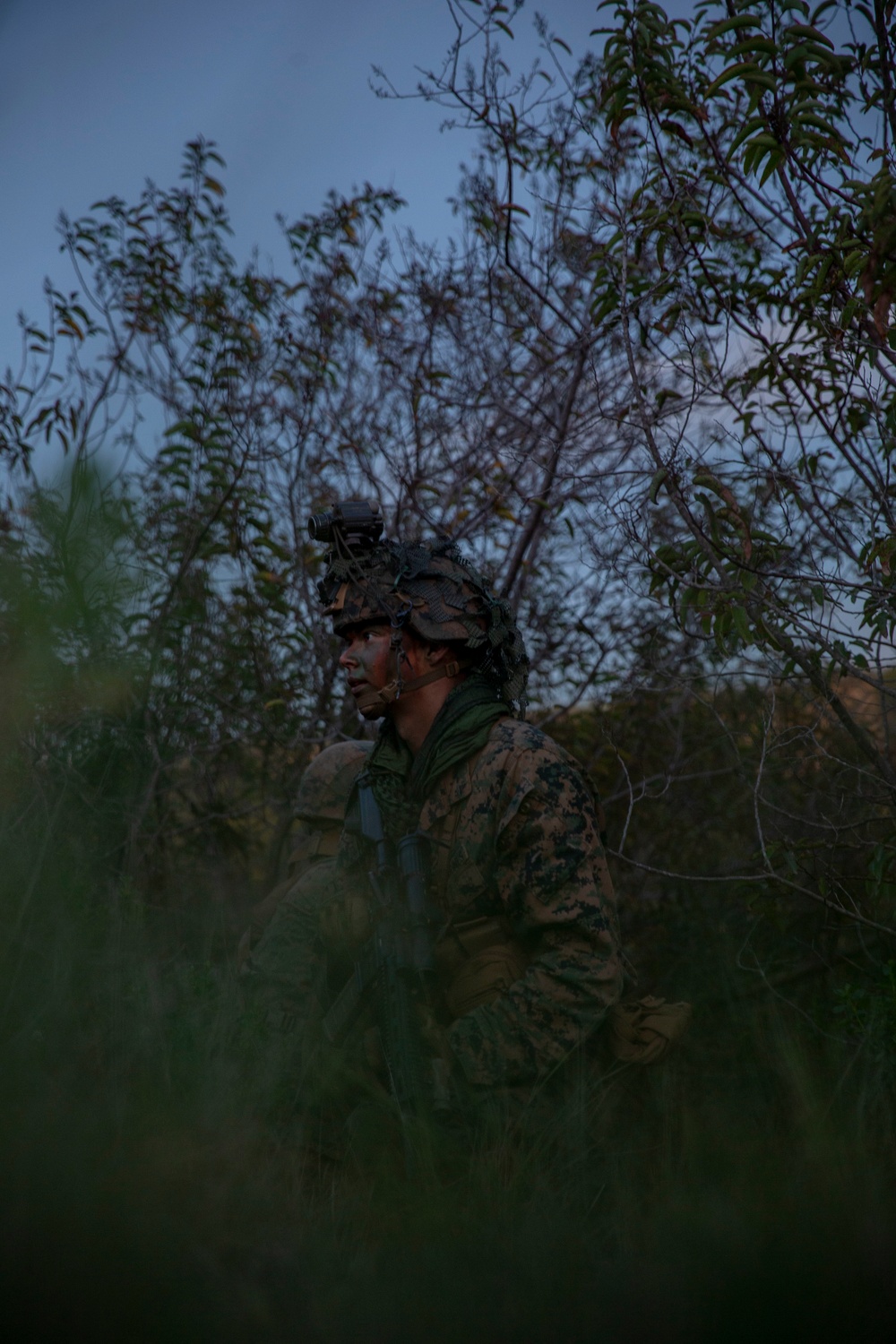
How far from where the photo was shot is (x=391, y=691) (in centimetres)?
318

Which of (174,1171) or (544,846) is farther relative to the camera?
(544,846)

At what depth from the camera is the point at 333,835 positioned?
3.56m

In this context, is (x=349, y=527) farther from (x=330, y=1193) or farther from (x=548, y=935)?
(x=330, y=1193)

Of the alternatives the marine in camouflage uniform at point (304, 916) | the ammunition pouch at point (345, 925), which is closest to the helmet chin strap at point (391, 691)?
the marine in camouflage uniform at point (304, 916)

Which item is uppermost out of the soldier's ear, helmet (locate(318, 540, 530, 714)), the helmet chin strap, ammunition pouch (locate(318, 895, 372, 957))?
helmet (locate(318, 540, 530, 714))

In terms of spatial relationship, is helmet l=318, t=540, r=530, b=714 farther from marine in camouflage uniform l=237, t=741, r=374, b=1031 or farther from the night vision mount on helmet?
marine in camouflage uniform l=237, t=741, r=374, b=1031

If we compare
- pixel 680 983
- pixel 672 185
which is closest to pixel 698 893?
pixel 680 983

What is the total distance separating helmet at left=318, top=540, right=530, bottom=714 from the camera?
126 inches

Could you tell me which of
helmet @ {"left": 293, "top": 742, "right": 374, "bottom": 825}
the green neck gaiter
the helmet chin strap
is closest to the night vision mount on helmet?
the helmet chin strap

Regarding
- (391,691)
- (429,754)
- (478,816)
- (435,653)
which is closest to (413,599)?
(435,653)

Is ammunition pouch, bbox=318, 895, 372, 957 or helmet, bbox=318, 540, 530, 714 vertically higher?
helmet, bbox=318, 540, 530, 714

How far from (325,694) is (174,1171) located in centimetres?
343

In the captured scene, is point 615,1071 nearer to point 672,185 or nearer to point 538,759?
point 538,759

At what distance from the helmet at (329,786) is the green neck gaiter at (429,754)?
29 centimetres
